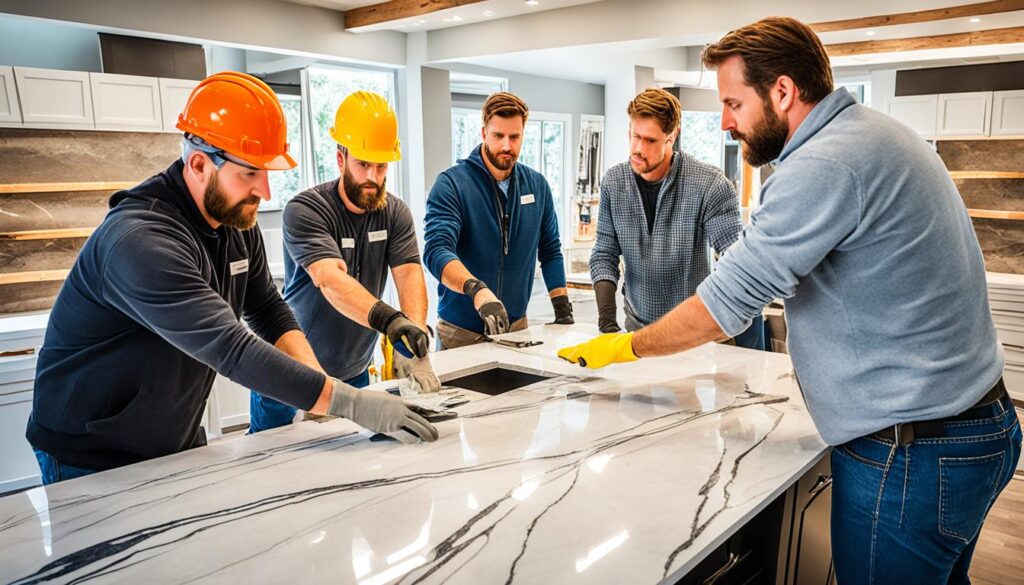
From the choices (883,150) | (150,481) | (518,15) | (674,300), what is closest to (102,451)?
(150,481)

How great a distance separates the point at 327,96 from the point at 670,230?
14.2ft

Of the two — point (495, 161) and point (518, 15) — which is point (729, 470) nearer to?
point (495, 161)

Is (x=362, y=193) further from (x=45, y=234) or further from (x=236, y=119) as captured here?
(x=45, y=234)

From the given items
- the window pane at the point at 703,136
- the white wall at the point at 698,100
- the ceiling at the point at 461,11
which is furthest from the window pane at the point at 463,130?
the window pane at the point at 703,136

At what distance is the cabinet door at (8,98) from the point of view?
12.6 ft

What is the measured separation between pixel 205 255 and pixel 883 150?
4.49ft

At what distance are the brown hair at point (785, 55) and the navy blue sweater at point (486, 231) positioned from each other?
144 centimetres

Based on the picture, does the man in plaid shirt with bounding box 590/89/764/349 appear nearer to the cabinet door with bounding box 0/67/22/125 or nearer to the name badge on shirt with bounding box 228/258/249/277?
the name badge on shirt with bounding box 228/258/249/277

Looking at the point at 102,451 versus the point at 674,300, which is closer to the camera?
the point at 102,451

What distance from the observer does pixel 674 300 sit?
8.73 ft

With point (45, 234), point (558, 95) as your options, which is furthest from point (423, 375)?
point (558, 95)

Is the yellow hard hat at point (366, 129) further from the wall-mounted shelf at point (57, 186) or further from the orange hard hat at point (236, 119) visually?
the wall-mounted shelf at point (57, 186)

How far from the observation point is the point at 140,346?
150 centimetres

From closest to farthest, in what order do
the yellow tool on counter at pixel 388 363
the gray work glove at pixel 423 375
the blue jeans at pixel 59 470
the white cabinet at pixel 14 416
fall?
the blue jeans at pixel 59 470
the gray work glove at pixel 423 375
the yellow tool on counter at pixel 388 363
the white cabinet at pixel 14 416
